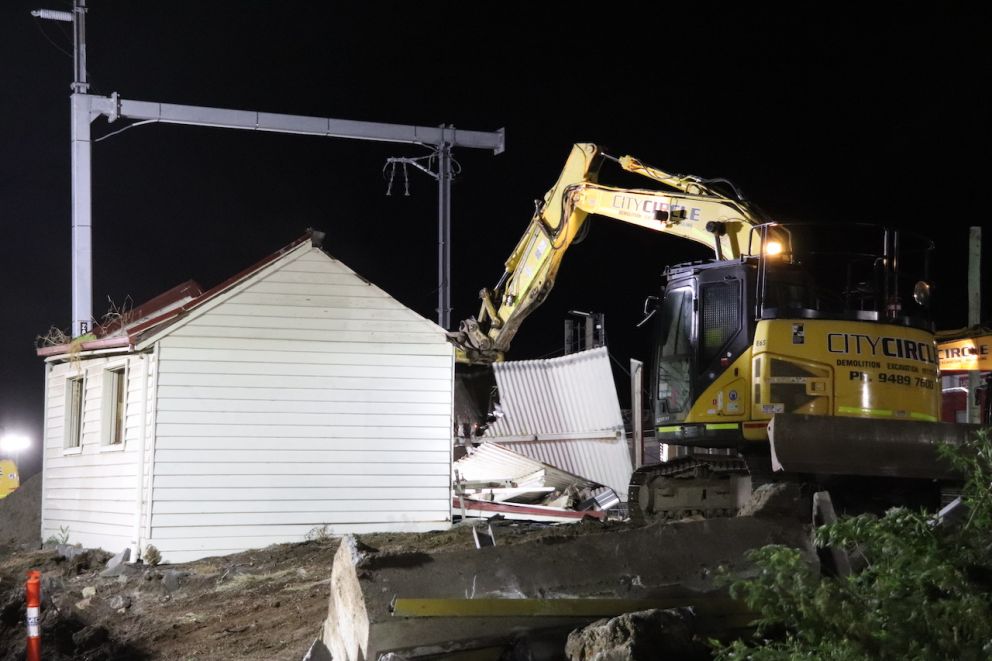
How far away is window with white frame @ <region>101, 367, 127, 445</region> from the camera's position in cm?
1412

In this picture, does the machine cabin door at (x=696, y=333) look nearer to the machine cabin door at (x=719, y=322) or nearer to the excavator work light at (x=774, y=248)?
the machine cabin door at (x=719, y=322)

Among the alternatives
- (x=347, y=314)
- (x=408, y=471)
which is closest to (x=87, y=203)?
(x=347, y=314)

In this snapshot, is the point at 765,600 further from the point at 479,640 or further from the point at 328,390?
the point at 328,390

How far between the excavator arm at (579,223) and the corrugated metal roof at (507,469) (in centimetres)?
288

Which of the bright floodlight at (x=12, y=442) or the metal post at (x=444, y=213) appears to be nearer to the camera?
the metal post at (x=444, y=213)

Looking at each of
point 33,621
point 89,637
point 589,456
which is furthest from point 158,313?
point 33,621

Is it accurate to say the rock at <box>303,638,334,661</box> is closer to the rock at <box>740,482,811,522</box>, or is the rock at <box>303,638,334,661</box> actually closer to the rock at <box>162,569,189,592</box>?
the rock at <box>740,482,811,522</box>

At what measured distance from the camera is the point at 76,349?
14.4 meters

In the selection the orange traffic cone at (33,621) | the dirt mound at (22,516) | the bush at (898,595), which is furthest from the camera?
the dirt mound at (22,516)

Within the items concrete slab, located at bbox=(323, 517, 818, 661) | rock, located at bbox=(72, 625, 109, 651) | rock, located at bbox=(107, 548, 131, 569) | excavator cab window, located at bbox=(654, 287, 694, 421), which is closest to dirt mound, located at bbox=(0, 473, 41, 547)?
rock, located at bbox=(107, 548, 131, 569)

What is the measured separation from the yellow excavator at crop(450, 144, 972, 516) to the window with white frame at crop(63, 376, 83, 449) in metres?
9.13

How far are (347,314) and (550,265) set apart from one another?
282 cm

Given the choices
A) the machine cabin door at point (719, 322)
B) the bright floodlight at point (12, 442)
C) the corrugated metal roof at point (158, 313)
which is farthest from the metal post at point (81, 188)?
the bright floodlight at point (12, 442)

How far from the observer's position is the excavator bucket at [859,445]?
8305 mm
